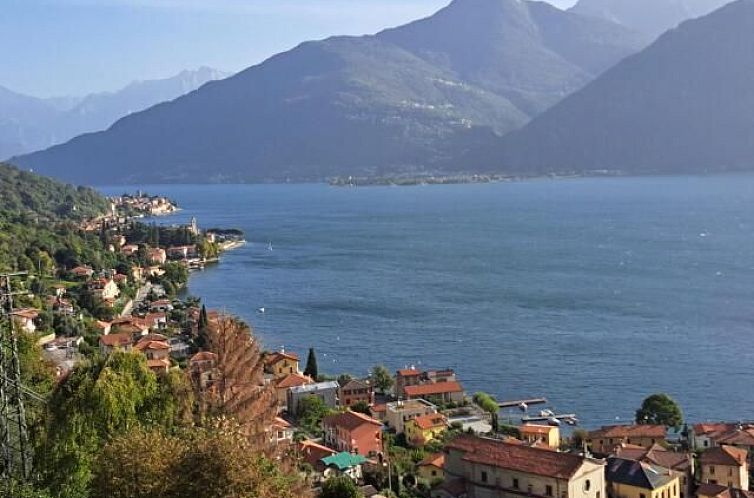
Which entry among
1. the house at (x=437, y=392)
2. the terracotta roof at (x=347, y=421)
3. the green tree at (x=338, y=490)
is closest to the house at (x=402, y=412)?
the terracotta roof at (x=347, y=421)

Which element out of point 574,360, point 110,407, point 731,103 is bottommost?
point 574,360

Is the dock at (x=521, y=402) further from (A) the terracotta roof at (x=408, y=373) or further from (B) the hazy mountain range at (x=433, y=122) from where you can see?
(B) the hazy mountain range at (x=433, y=122)

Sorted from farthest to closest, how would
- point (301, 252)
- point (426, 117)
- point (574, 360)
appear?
point (426, 117)
point (301, 252)
point (574, 360)

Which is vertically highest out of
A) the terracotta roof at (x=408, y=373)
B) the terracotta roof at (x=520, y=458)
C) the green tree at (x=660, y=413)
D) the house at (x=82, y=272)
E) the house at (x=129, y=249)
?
the house at (x=129, y=249)

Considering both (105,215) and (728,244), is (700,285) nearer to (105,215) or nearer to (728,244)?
(728,244)

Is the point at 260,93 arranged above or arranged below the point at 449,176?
above

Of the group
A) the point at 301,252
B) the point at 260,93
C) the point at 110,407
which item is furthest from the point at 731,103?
the point at 110,407
